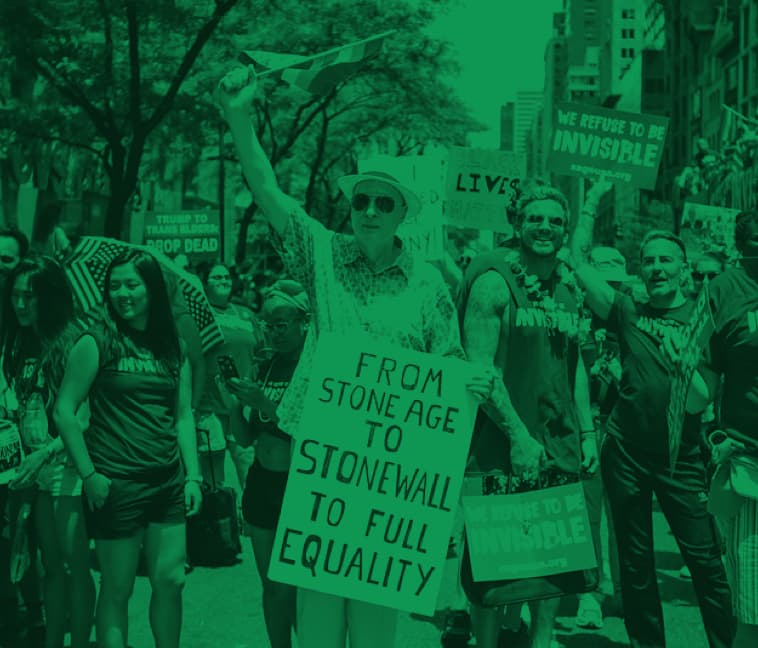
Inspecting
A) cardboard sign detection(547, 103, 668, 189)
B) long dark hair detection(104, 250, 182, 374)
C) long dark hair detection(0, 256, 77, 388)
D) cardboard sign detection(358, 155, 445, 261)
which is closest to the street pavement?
long dark hair detection(0, 256, 77, 388)

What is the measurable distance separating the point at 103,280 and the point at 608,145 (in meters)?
3.31

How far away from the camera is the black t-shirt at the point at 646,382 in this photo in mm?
5418

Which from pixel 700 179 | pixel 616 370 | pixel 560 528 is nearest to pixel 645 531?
pixel 560 528

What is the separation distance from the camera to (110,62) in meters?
18.8

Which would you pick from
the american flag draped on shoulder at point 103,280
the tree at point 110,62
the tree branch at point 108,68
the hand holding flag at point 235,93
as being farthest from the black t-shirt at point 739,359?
the tree branch at point 108,68

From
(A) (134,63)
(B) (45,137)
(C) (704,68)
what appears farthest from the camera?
(C) (704,68)

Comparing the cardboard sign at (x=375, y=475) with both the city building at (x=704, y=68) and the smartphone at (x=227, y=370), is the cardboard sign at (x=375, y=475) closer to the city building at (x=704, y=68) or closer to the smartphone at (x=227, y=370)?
the smartphone at (x=227, y=370)

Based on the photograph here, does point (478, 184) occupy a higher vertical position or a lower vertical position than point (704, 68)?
lower

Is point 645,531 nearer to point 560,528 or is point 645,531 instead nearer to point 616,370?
point 560,528

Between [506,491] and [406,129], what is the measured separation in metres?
28.0

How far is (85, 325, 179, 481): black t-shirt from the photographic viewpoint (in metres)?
4.63

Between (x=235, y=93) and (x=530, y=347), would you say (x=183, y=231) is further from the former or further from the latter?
(x=235, y=93)

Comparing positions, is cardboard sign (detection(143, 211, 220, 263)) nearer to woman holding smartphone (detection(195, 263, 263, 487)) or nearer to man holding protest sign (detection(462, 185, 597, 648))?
woman holding smartphone (detection(195, 263, 263, 487))

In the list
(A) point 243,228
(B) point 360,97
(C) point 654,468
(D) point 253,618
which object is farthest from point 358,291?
(A) point 243,228
